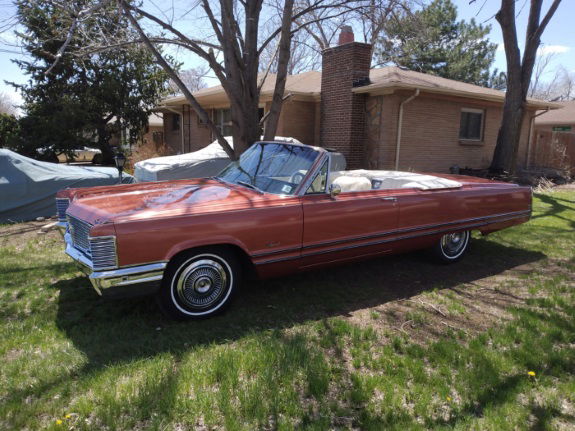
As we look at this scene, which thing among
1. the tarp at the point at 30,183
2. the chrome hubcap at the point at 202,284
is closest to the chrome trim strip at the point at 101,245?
the chrome hubcap at the point at 202,284

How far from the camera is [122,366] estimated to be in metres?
3.07

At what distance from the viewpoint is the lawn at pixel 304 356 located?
2.63 m

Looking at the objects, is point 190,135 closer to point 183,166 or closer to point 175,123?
point 175,123

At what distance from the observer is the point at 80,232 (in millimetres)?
3793

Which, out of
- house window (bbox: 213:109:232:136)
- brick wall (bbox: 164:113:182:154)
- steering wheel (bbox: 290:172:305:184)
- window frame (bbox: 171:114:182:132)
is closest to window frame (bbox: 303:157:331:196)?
steering wheel (bbox: 290:172:305:184)

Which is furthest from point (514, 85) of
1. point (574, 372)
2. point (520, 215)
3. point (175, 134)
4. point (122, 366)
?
point (175, 134)

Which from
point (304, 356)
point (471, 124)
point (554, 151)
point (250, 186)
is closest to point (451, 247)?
point (250, 186)

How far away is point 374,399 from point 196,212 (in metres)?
2.01

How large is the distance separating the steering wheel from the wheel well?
0.96 meters

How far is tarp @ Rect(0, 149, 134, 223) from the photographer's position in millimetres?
7977

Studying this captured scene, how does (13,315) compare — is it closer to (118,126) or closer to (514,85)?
(514,85)

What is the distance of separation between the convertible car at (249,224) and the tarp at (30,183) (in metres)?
3.98

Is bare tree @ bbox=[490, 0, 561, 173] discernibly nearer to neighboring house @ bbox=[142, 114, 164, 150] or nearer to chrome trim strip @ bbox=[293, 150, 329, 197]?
chrome trim strip @ bbox=[293, 150, 329, 197]

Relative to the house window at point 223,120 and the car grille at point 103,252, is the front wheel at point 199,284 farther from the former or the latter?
the house window at point 223,120
